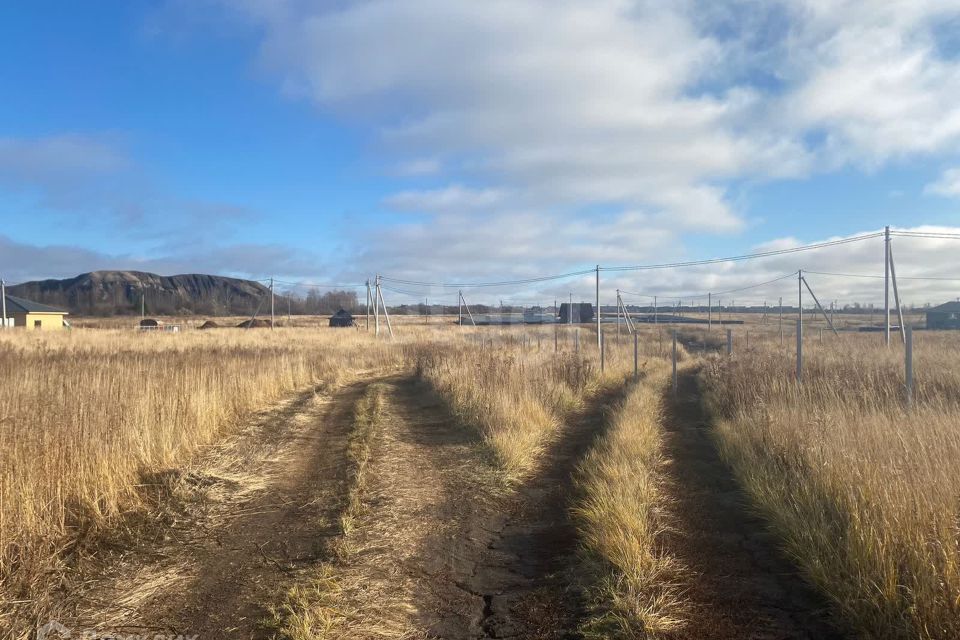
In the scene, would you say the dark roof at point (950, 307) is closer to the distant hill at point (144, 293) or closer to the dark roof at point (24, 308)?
the dark roof at point (24, 308)

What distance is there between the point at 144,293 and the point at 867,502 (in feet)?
492

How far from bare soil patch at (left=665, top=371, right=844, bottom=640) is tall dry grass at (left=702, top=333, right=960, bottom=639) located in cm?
16

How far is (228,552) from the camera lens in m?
4.73

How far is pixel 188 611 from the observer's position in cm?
374

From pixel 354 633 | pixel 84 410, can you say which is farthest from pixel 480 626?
pixel 84 410

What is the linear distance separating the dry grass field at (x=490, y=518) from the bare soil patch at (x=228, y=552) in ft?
0.10

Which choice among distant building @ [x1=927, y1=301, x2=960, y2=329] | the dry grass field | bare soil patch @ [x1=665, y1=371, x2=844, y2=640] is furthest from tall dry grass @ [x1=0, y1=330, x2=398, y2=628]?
distant building @ [x1=927, y1=301, x2=960, y2=329]

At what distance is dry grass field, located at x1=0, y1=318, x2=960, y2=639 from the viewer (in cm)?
360

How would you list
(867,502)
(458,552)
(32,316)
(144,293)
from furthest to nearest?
(144,293) < (32,316) < (458,552) < (867,502)

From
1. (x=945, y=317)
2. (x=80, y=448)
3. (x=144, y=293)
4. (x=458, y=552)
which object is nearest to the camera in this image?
(x=458, y=552)

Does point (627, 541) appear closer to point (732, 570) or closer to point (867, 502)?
point (732, 570)

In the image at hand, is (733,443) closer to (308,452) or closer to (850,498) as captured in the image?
(850,498)

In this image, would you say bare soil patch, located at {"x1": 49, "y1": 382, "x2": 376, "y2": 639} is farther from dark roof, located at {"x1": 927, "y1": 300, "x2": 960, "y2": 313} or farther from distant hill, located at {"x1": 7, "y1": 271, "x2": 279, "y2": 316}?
distant hill, located at {"x1": 7, "y1": 271, "x2": 279, "y2": 316}

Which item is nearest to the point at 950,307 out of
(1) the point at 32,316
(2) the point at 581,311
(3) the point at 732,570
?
(2) the point at 581,311
